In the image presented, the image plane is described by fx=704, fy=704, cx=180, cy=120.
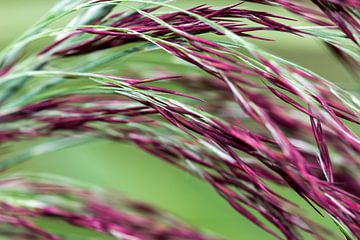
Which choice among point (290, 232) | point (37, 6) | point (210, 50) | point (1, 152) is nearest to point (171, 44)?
point (210, 50)

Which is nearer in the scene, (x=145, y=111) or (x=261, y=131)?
(x=145, y=111)

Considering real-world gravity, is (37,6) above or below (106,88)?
above

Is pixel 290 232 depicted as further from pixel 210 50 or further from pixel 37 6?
pixel 37 6

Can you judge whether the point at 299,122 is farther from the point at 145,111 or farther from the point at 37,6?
the point at 37,6

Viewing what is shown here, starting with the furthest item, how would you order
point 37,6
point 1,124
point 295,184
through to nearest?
point 37,6 → point 1,124 → point 295,184

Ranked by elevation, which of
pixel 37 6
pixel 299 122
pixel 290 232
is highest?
pixel 37 6

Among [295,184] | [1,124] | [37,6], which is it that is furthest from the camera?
[37,6]

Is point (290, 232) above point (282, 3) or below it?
below

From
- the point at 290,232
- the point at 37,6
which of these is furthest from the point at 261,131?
the point at 37,6

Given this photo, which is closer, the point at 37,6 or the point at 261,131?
the point at 261,131
